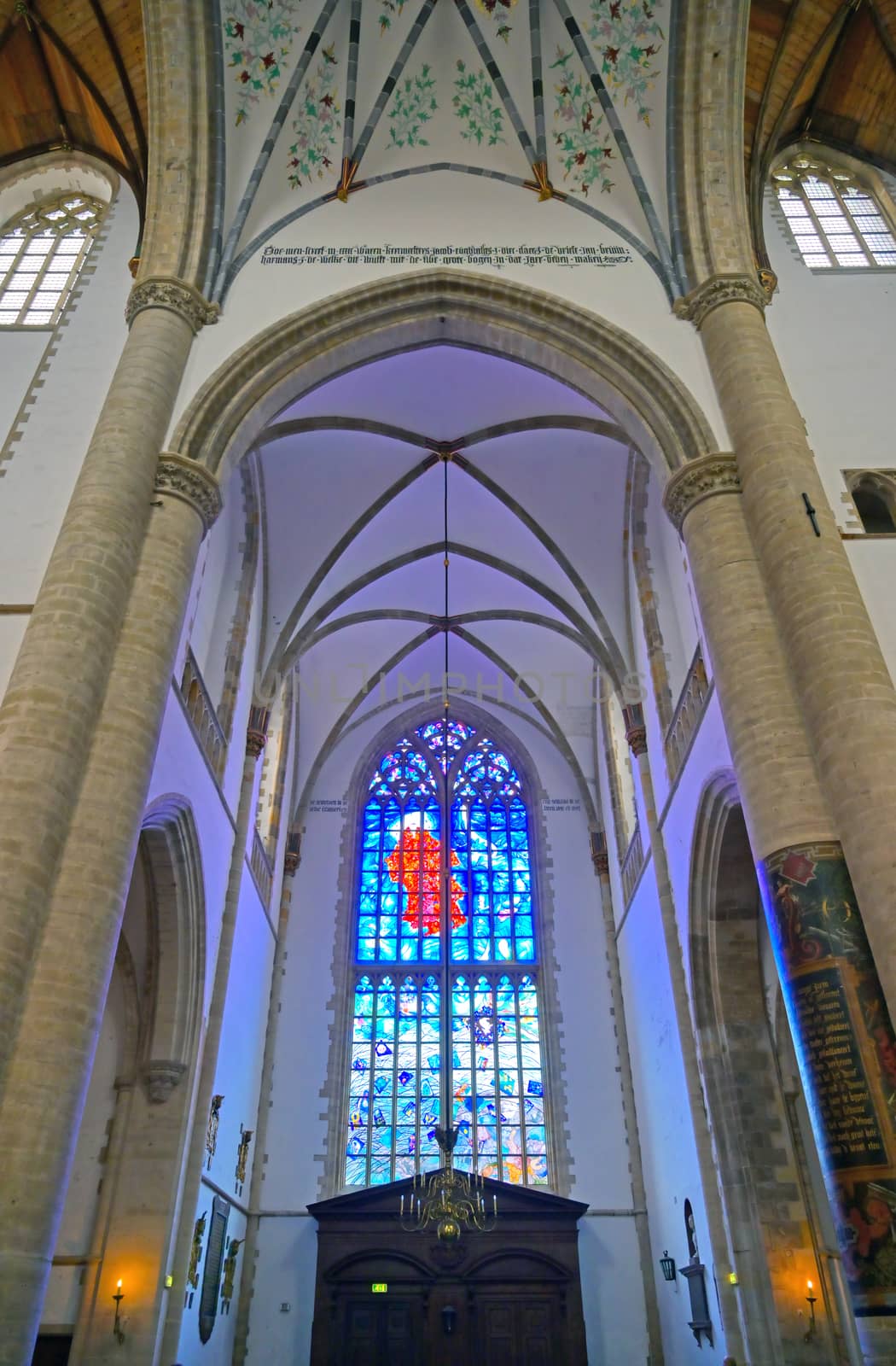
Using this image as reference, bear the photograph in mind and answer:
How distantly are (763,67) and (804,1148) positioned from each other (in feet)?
42.4

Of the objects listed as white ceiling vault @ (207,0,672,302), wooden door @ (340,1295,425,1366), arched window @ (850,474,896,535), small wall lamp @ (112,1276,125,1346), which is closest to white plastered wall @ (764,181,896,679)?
arched window @ (850,474,896,535)

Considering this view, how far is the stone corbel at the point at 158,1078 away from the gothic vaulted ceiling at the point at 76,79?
1054 cm

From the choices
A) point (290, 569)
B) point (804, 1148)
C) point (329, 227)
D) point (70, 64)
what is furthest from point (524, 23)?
point (804, 1148)

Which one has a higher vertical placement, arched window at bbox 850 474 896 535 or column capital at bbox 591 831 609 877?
column capital at bbox 591 831 609 877

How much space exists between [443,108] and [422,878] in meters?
12.2

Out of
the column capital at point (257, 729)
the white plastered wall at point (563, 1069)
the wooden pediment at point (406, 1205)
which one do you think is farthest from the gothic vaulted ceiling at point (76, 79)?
the wooden pediment at point (406, 1205)

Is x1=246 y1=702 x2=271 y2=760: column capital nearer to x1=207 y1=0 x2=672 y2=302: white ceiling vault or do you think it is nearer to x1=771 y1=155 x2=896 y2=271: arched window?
x1=207 y1=0 x2=672 y2=302: white ceiling vault

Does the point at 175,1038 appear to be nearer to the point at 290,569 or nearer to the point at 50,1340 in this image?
the point at 50,1340

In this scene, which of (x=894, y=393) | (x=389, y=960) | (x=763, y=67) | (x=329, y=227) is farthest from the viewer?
(x=389, y=960)

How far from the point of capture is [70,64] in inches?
505

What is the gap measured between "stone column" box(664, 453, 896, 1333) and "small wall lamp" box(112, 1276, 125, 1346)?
719cm

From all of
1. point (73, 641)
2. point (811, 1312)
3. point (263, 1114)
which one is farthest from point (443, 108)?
point (263, 1114)

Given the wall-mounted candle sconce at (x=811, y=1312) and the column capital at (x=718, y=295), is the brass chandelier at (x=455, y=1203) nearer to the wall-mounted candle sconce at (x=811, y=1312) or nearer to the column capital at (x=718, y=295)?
the wall-mounted candle sconce at (x=811, y=1312)

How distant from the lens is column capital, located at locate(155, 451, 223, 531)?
9180mm
